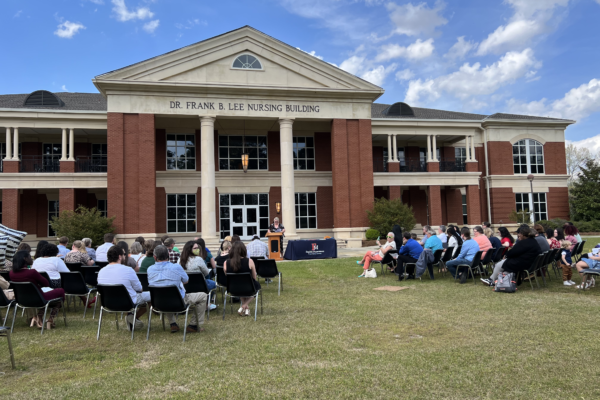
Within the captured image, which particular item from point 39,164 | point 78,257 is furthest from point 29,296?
point 39,164

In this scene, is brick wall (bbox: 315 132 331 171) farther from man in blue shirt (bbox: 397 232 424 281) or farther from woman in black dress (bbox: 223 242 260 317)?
woman in black dress (bbox: 223 242 260 317)

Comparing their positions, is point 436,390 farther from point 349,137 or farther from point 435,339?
point 349,137

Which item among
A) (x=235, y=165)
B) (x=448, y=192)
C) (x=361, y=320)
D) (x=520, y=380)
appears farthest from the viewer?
(x=448, y=192)

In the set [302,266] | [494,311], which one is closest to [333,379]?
[494,311]

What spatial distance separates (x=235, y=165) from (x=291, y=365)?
2418cm

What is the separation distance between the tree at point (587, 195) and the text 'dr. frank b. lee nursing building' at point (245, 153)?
103cm

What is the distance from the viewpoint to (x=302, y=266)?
16516 mm

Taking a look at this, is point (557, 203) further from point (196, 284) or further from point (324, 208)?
point (196, 284)

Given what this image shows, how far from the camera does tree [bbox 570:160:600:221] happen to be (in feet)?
105

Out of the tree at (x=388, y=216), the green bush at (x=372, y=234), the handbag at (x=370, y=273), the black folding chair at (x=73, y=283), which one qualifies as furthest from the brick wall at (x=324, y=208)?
the black folding chair at (x=73, y=283)

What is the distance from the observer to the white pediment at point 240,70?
2394cm

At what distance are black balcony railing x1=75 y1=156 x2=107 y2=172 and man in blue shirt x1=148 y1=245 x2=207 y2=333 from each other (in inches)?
883

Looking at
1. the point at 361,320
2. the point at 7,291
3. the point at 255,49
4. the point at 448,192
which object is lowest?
the point at 361,320

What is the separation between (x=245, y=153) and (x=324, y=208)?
638 cm
